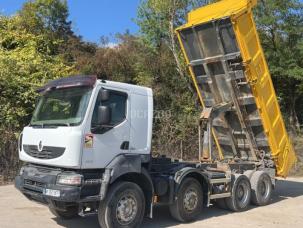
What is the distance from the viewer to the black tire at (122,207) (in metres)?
7.71

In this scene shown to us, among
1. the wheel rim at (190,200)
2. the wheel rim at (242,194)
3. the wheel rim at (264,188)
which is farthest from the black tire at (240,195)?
the wheel rim at (190,200)

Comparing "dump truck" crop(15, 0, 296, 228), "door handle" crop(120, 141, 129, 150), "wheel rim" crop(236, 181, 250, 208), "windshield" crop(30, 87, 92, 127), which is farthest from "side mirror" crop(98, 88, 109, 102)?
"wheel rim" crop(236, 181, 250, 208)

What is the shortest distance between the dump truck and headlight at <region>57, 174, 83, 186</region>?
17 millimetres

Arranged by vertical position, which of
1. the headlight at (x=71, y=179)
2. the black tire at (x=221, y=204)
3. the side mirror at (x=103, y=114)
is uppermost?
the side mirror at (x=103, y=114)

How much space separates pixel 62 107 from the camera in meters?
8.05

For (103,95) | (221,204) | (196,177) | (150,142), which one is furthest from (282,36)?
(103,95)

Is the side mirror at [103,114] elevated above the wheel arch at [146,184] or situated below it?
above

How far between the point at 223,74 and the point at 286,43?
13807 millimetres

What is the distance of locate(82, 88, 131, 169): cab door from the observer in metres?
7.63

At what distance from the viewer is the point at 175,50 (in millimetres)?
22172

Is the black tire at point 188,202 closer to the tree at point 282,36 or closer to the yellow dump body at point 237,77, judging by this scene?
the yellow dump body at point 237,77

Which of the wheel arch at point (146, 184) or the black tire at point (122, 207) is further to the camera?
the wheel arch at point (146, 184)

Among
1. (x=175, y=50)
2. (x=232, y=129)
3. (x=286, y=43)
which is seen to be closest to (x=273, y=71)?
(x=286, y=43)

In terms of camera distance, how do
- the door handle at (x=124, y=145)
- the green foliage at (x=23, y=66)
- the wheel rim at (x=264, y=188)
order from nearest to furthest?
the door handle at (x=124, y=145) → the wheel rim at (x=264, y=188) → the green foliage at (x=23, y=66)
